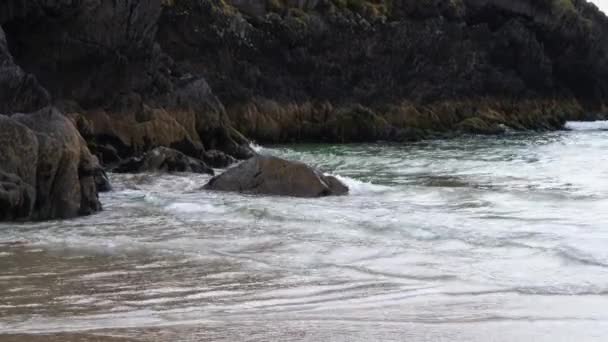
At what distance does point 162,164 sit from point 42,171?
25.8ft

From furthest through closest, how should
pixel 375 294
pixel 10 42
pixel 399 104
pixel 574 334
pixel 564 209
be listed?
pixel 399 104 < pixel 10 42 < pixel 564 209 < pixel 375 294 < pixel 574 334

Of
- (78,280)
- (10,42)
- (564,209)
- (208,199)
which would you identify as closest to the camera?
(78,280)

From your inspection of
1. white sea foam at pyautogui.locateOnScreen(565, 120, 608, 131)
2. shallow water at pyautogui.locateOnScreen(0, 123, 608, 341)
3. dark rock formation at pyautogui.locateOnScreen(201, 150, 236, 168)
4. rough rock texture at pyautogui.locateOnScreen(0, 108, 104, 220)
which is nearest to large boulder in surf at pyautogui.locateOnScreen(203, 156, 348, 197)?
shallow water at pyautogui.locateOnScreen(0, 123, 608, 341)

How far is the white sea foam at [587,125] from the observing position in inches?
2039

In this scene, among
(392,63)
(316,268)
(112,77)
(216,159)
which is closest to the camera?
(316,268)

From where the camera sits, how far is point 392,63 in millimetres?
49938

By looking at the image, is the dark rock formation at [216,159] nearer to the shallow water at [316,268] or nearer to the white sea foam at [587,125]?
the shallow water at [316,268]

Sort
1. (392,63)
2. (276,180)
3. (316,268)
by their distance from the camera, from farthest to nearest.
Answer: (392,63) → (276,180) → (316,268)

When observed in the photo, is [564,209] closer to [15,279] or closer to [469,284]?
[469,284]

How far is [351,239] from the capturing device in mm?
10711

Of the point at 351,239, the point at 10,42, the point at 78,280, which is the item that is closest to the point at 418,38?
the point at 10,42

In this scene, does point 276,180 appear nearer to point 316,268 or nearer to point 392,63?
point 316,268

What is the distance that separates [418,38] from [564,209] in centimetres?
3836

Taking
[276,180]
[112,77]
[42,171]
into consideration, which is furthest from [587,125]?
[42,171]
